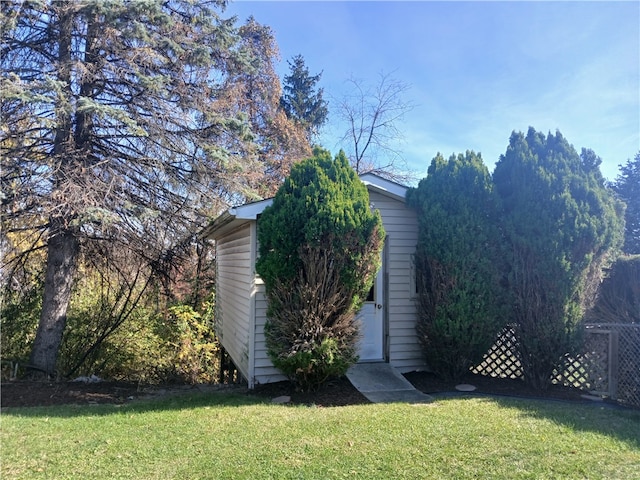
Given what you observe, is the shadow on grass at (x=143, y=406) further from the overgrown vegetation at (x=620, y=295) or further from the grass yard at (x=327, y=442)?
the overgrown vegetation at (x=620, y=295)

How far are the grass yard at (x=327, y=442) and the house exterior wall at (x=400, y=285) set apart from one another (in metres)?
1.82

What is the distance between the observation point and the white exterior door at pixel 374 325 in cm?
710

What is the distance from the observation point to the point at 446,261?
21.2ft

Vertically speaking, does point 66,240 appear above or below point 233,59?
below

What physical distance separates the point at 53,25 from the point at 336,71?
484 inches

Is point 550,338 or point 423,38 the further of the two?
point 423,38

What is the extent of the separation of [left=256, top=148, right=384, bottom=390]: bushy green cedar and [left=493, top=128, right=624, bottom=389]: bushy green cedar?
2.36 metres

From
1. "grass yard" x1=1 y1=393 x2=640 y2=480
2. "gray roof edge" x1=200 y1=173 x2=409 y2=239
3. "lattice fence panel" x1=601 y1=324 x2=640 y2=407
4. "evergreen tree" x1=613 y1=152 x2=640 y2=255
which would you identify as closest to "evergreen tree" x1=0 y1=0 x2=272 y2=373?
"gray roof edge" x1=200 y1=173 x2=409 y2=239

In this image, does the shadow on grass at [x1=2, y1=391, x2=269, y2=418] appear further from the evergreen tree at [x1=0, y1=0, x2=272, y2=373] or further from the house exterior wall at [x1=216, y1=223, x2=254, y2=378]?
the evergreen tree at [x1=0, y1=0, x2=272, y2=373]

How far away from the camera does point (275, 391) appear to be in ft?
20.2

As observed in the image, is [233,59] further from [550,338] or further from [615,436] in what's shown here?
[615,436]

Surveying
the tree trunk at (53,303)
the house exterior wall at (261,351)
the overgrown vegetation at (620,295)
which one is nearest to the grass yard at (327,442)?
the house exterior wall at (261,351)

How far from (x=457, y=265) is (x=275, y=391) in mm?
3406

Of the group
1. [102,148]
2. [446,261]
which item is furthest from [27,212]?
[446,261]
